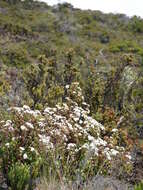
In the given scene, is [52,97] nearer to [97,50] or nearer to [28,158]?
[28,158]

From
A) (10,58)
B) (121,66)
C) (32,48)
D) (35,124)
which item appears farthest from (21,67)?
(35,124)

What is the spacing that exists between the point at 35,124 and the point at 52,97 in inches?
109

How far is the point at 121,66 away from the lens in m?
9.95

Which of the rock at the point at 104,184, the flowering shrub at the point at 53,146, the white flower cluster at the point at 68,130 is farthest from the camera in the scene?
the white flower cluster at the point at 68,130

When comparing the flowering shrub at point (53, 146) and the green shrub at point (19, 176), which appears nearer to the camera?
the green shrub at point (19, 176)

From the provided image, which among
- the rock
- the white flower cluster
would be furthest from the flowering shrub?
the rock

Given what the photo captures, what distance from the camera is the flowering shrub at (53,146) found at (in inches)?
206

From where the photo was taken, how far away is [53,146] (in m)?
5.38

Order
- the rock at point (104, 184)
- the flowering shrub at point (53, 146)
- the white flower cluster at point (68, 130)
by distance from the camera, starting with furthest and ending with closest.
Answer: the white flower cluster at point (68, 130) < the flowering shrub at point (53, 146) < the rock at point (104, 184)

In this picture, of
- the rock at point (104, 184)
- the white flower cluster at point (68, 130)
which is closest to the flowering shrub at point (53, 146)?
the white flower cluster at point (68, 130)

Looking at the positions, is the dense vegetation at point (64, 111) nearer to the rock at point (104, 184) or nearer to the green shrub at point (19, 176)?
the green shrub at point (19, 176)

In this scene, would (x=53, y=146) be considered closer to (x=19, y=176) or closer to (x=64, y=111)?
(x=19, y=176)

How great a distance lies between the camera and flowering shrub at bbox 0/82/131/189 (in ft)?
17.2

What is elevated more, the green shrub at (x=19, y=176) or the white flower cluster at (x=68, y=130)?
the white flower cluster at (x=68, y=130)
